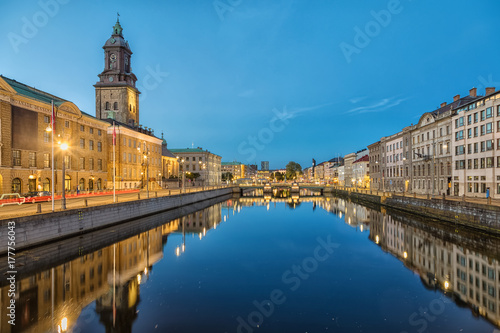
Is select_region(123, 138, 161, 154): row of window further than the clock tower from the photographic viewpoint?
No

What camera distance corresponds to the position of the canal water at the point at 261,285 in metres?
12.6

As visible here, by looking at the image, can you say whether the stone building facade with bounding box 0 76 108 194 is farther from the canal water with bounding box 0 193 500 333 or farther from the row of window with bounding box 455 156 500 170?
the row of window with bounding box 455 156 500 170

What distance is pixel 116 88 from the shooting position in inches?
3524

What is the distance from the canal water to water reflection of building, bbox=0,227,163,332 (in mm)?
54

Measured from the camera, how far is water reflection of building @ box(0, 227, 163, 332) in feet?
41.1

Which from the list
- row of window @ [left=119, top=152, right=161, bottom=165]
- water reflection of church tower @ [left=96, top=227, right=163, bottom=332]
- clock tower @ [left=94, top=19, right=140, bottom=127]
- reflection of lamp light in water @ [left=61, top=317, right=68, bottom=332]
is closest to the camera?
reflection of lamp light in water @ [left=61, top=317, right=68, bottom=332]

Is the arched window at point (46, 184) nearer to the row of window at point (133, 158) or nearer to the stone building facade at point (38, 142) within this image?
the stone building facade at point (38, 142)

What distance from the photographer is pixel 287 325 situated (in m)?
12.4

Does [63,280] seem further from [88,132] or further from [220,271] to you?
[88,132]

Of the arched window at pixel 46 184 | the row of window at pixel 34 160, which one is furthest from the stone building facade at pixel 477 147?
the row of window at pixel 34 160

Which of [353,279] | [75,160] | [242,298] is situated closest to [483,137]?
[353,279]

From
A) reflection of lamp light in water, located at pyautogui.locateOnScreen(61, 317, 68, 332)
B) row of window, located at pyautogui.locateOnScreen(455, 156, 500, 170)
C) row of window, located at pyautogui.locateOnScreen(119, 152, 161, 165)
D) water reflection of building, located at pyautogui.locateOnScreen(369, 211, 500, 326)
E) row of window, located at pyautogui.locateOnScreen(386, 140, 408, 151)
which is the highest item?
row of window, located at pyautogui.locateOnScreen(386, 140, 408, 151)

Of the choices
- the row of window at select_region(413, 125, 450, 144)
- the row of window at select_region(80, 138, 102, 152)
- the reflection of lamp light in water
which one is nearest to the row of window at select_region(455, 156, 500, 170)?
the row of window at select_region(413, 125, 450, 144)

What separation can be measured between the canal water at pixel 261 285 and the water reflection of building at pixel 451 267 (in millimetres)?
77
